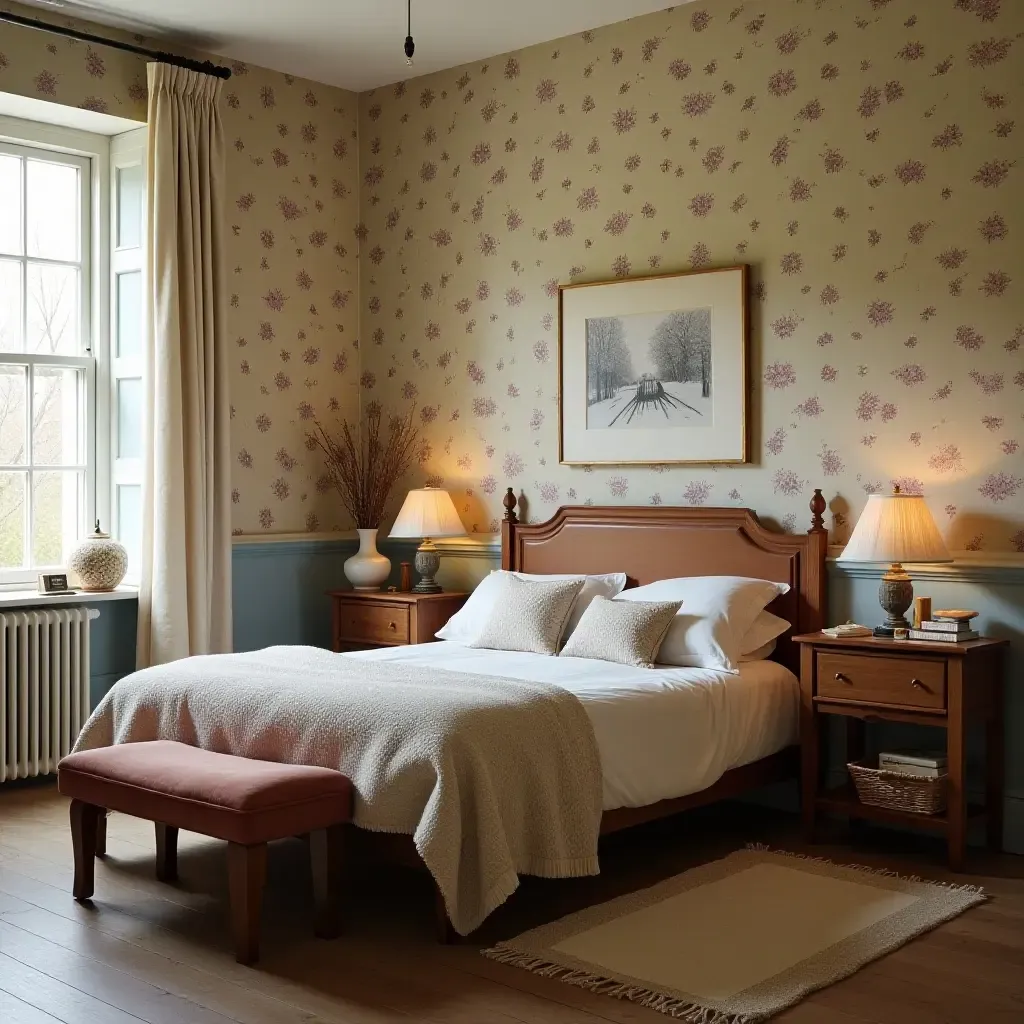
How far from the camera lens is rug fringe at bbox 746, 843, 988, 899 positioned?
3740 mm

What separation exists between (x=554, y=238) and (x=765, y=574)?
1.73m

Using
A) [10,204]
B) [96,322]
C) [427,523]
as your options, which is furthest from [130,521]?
[10,204]

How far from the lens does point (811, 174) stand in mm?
4652

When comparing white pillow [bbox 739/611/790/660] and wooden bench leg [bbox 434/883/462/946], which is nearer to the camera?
wooden bench leg [bbox 434/883/462/946]

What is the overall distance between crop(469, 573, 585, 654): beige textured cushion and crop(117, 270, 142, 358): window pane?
1.89 meters

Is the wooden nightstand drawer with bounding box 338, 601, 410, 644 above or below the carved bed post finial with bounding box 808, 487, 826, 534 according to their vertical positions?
below

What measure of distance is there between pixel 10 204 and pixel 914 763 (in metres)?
4.05

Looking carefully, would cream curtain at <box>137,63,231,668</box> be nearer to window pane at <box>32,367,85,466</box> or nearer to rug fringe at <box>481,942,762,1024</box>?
window pane at <box>32,367,85,466</box>

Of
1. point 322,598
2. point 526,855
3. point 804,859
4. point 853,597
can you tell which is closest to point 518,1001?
point 526,855

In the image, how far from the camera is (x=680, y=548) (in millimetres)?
4945

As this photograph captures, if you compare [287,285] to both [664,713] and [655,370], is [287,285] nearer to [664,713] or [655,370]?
[655,370]

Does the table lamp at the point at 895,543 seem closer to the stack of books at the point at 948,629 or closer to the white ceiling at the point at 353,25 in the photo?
the stack of books at the point at 948,629

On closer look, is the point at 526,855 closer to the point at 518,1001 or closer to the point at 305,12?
the point at 518,1001

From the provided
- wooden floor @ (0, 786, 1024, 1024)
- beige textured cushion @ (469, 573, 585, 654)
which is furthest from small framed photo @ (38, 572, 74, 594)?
beige textured cushion @ (469, 573, 585, 654)
